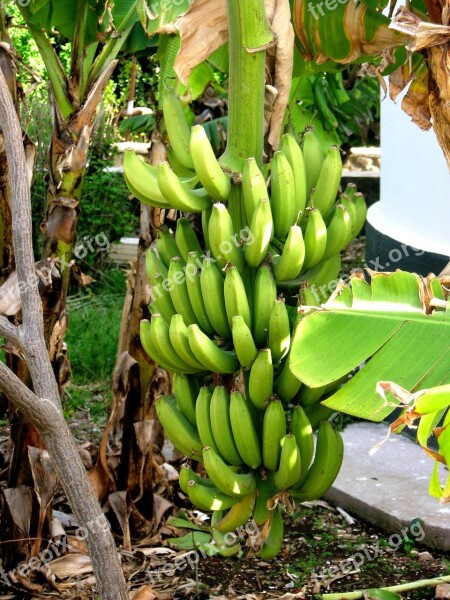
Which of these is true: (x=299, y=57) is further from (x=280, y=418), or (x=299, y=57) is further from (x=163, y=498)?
(x=163, y=498)

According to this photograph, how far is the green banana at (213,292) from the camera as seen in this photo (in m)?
1.54

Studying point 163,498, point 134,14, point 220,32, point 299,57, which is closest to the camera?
point 220,32

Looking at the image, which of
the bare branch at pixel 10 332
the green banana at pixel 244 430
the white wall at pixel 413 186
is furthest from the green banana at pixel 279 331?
the white wall at pixel 413 186

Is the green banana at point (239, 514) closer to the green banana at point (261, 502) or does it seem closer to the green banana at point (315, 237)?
the green banana at point (261, 502)

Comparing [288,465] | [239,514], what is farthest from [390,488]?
[288,465]

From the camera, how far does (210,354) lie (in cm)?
154

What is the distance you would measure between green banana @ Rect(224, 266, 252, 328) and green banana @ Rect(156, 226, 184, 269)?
24cm

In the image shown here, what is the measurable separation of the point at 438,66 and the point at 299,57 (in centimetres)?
58

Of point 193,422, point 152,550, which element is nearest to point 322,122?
point 152,550

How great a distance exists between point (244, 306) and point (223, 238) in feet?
0.44

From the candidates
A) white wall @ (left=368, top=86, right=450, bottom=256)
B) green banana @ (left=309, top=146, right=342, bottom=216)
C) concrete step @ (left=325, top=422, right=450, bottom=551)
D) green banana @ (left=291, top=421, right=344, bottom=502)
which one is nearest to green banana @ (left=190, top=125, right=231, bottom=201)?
green banana @ (left=309, top=146, right=342, bottom=216)

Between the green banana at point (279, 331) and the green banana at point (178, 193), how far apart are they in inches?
9.7

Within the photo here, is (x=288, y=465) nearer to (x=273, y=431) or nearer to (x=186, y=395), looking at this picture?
(x=273, y=431)

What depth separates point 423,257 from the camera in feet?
10.6
